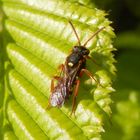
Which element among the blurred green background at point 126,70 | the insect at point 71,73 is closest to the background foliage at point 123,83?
the blurred green background at point 126,70

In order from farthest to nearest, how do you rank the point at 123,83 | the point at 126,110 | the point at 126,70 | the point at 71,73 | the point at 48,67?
the point at 126,70 < the point at 123,83 < the point at 126,110 < the point at 71,73 < the point at 48,67

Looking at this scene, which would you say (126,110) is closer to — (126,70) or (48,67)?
(126,70)

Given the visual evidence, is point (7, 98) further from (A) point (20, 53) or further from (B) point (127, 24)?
(B) point (127, 24)

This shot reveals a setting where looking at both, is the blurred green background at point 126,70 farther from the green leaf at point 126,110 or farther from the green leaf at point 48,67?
the green leaf at point 48,67

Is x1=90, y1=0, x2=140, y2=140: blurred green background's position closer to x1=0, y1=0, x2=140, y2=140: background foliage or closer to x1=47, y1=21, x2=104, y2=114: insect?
x1=0, y1=0, x2=140, y2=140: background foliage

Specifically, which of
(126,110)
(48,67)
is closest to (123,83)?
(126,110)

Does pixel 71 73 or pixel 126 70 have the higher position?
pixel 71 73
